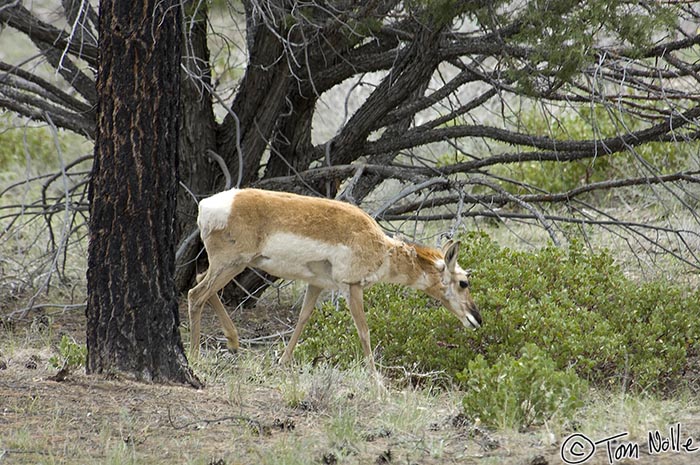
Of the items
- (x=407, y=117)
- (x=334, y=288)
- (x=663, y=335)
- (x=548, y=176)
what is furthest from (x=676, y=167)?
(x=334, y=288)

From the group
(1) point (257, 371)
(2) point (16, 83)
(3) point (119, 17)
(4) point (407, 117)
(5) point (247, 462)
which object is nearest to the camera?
(5) point (247, 462)

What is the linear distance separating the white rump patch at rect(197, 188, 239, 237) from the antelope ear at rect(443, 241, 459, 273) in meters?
1.70

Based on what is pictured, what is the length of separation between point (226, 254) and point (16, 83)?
3712 millimetres

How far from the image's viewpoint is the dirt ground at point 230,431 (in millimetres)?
5078

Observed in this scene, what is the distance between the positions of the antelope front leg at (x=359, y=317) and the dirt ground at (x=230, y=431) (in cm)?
75

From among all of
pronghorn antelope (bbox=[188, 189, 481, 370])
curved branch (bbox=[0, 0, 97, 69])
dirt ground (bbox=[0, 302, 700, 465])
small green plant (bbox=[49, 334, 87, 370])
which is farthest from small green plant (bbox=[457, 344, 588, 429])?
curved branch (bbox=[0, 0, 97, 69])

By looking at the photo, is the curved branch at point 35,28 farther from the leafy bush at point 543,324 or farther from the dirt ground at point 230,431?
the dirt ground at point 230,431

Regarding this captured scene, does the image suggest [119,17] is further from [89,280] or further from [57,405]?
[57,405]

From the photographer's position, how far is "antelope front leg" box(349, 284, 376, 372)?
7600mm

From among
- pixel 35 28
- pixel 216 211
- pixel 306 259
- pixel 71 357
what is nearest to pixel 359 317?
pixel 306 259

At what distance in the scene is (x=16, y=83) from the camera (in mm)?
9992

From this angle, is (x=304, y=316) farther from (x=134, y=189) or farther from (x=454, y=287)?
(x=134, y=189)

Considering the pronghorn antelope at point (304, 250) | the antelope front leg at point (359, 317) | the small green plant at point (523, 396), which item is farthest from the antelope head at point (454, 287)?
the small green plant at point (523, 396)

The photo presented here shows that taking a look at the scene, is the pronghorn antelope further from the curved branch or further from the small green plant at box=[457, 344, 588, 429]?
the curved branch
